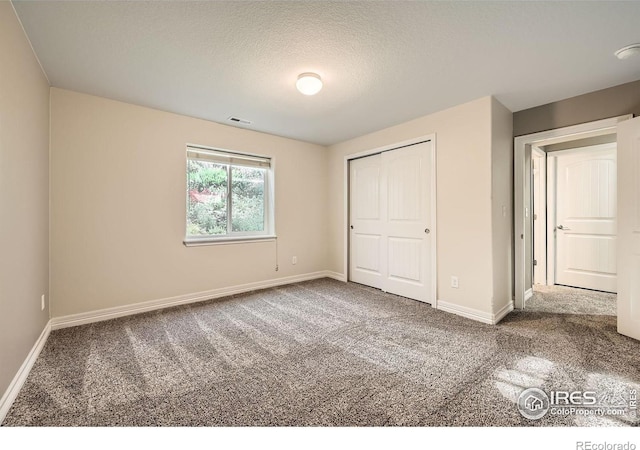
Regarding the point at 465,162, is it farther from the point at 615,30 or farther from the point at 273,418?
the point at 273,418

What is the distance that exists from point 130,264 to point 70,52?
200 centimetres

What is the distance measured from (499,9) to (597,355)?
2560 millimetres

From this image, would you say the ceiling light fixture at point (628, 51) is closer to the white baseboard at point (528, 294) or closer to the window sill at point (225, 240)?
the white baseboard at point (528, 294)

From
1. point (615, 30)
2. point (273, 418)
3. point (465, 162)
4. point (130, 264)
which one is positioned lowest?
point (273, 418)

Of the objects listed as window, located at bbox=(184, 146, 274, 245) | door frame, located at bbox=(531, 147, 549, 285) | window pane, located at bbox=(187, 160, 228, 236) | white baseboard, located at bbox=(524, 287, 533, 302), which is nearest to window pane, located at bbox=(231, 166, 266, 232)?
window, located at bbox=(184, 146, 274, 245)

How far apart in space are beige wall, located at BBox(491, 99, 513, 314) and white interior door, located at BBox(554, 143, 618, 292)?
1.75 meters

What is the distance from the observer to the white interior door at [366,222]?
411cm

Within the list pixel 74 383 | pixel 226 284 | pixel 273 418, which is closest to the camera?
pixel 273 418

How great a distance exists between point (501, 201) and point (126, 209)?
13.4 ft

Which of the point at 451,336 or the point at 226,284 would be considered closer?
the point at 451,336

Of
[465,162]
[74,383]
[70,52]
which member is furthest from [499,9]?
[74,383]

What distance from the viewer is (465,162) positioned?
3.01 m

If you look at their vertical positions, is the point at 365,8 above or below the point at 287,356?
above

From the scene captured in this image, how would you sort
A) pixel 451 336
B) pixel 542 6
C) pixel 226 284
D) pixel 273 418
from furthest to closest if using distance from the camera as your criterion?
1. pixel 226 284
2. pixel 451 336
3. pixel 542 6
4. pixel 273 418
